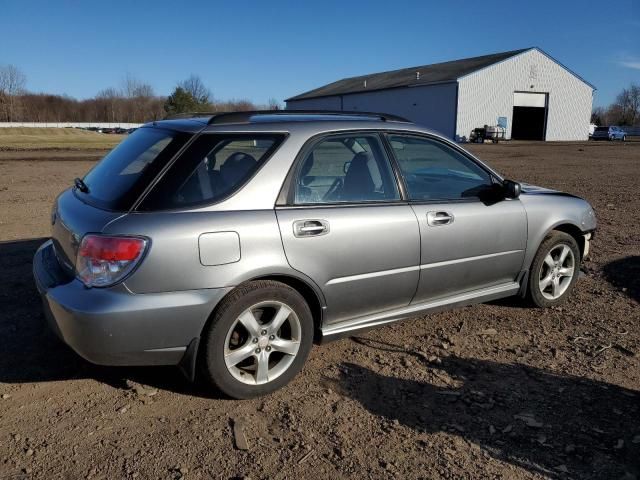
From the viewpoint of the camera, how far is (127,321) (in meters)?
3.04

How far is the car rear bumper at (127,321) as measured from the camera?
3018 mm

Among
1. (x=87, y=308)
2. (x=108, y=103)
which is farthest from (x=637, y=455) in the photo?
(x=108, y=103)

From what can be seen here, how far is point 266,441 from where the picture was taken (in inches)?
121

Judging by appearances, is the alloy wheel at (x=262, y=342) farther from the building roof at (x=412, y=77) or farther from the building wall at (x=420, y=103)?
the building roof at (x=412, y=77)

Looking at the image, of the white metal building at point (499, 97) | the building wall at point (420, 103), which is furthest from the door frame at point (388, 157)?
the white metal building at point (499, 97)

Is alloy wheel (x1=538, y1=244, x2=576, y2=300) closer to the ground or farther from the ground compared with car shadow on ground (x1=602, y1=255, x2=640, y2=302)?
farther from the ground

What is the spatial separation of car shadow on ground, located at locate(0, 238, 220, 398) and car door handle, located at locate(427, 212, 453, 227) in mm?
1924

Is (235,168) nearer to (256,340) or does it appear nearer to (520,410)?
(256,340)

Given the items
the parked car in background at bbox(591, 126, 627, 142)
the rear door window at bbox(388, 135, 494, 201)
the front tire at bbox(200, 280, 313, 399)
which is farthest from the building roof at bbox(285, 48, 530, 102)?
the front tire at bbox(200, 280, 313, 399)

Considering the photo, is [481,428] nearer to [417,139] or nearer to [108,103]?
[417,139]

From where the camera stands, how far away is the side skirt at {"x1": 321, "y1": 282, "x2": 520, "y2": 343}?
381 cm

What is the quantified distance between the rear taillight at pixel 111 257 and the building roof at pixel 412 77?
4986 cm

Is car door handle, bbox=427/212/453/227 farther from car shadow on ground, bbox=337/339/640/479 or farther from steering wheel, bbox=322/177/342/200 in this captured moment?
car shadow on ground, bbox=337/339/640/479

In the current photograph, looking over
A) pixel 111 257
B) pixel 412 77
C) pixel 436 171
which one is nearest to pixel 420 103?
pixel 412 77
